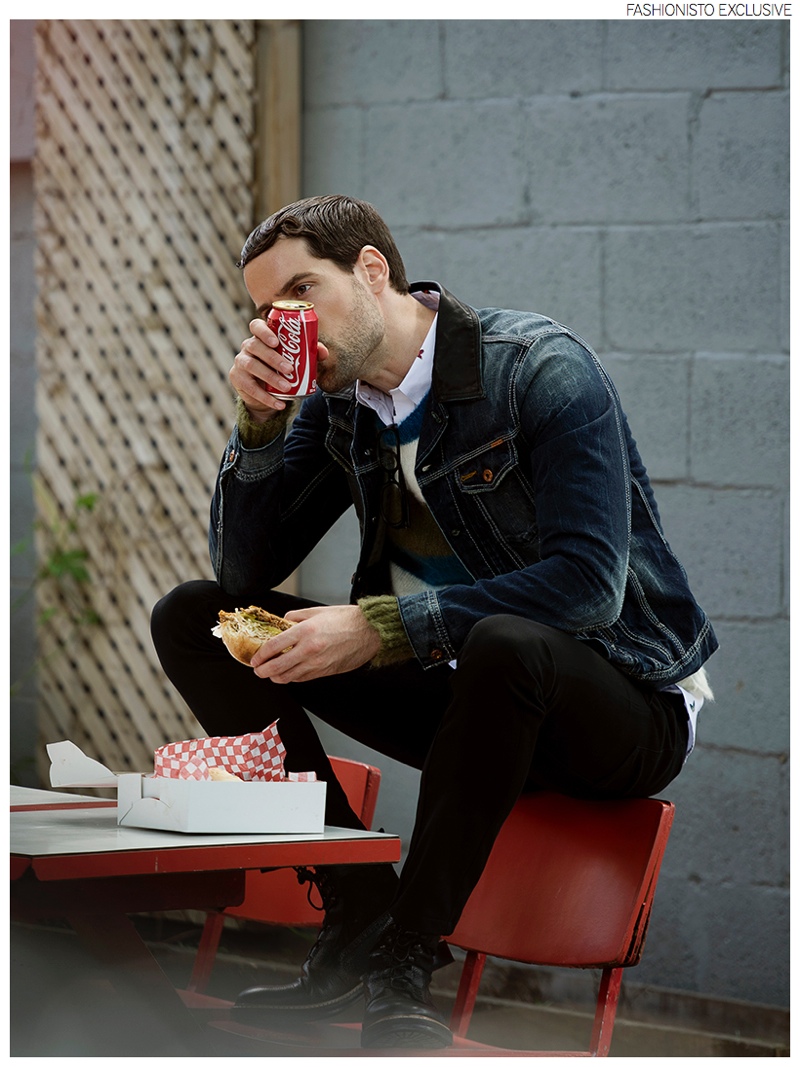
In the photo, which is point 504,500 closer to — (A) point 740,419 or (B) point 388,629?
(B) point 388,629

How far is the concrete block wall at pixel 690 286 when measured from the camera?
2.52 meters

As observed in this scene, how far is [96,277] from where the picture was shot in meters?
3.06

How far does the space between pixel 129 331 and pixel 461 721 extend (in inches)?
76.4

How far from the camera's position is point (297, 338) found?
1.60 metres

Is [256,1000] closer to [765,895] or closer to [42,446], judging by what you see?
[765,895]

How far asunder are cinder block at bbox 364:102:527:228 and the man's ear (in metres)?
0.99

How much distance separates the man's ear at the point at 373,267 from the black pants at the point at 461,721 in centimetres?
49

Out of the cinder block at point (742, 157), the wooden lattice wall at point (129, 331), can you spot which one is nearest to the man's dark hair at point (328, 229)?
the cinder block at point (742, 157)

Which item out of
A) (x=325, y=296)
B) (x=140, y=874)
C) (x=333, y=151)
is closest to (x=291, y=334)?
(x=325, y=296)

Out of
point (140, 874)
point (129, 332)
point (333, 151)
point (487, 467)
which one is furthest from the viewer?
point (129, 332)

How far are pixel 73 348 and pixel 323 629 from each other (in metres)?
1.83

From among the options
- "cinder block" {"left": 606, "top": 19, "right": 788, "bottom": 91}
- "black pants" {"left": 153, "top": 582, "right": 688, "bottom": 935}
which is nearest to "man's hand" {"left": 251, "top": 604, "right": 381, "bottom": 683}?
"black pants" {"left": 153, "top": 582, "right": 688, "bottom": 935}

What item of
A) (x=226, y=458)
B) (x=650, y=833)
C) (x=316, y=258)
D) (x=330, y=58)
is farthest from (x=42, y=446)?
(x=650, y=833)

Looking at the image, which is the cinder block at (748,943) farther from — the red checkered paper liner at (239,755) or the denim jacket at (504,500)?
the red checkered paper liner at (239,755)
